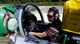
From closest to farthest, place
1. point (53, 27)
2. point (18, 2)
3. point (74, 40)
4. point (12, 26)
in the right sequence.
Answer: point (12, 26) < point (74, 40) < point (53, 27) < point (18, 2)

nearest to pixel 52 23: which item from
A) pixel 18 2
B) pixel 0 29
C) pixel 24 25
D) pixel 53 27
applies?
pixel 53 27

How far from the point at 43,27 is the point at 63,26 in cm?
76

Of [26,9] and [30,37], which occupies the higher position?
[26,9]

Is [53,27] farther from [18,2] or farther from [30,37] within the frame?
[18,2]

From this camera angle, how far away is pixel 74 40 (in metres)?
5.59

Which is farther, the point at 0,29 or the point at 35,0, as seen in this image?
the point at 35,0

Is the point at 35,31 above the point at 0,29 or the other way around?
the other way around

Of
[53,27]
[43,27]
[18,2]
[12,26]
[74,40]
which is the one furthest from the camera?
[18,2]

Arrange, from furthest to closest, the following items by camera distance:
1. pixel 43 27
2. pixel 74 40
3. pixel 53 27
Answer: pixel 43 27 < pixel 53 27 < pixel 74 40

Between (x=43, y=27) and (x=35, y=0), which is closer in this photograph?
(x=43, y=27)

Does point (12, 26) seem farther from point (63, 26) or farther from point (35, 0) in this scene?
point (35, 0)

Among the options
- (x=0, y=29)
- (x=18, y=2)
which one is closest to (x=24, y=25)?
(x=0, y=29)

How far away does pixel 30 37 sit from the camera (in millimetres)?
5855

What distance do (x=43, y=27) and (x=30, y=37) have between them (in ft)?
2.44
